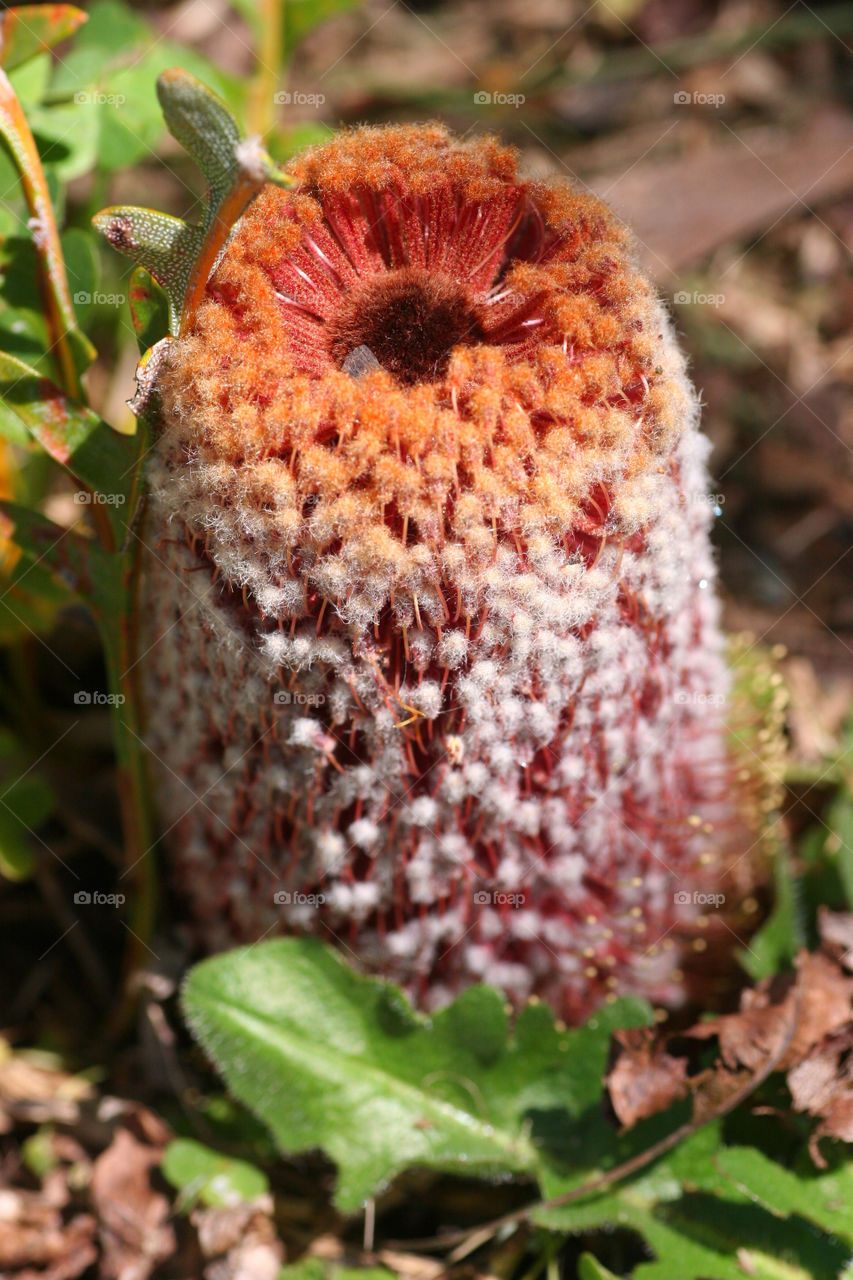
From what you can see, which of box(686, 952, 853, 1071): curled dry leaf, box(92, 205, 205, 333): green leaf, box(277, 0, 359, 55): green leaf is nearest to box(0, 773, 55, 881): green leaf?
box(92, 205, 205, 333): green leaf

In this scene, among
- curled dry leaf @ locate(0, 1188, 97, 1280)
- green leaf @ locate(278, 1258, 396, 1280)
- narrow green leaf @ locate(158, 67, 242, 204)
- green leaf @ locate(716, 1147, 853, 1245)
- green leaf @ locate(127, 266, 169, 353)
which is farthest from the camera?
curled dry leaf @ locate(0, 1188, 97, 1280)

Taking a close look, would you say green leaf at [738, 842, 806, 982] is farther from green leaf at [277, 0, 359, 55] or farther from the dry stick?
green leaf at [277, 0, 359, 55]

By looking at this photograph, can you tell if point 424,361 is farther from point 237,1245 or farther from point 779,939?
point 237,1245

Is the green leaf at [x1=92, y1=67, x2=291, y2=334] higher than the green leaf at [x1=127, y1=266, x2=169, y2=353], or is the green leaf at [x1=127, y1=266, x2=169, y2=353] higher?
the green leaf at [x1=92, y1=67, x2=291, y2=334]

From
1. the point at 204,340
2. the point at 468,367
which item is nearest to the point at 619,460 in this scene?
the point at 468,367

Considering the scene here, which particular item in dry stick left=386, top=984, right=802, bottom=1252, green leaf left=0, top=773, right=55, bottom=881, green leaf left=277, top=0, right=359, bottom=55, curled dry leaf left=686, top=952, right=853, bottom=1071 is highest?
green leaf left=277, top=0, right=359, bottom=55

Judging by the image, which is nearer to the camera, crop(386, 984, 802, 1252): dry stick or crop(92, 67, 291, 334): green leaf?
crop(92, 67, 291, 334): green leaf

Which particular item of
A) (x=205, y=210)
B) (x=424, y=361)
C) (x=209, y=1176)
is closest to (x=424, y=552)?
(x=424, y=361)
